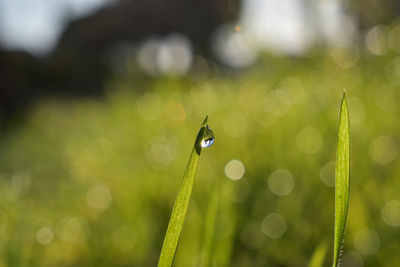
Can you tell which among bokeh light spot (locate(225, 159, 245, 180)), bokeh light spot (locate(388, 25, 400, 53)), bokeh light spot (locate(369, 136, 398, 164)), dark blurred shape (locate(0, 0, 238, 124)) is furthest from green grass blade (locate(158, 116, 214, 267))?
dark blurred shape (locate(0, 0, 238, 124))

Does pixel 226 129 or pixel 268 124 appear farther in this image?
pixel 226 129

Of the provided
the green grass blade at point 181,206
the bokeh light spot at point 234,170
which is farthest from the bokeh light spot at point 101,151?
the green grass blade at point 181,206

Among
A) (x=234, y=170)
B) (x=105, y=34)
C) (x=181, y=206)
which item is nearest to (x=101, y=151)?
(x=234, y=170)

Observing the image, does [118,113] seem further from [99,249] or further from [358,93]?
[99,249]

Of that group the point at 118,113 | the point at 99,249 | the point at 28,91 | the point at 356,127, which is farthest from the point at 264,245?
the point at 28,91

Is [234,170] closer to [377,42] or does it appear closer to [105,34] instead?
[377,42]

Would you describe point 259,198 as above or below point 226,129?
below
